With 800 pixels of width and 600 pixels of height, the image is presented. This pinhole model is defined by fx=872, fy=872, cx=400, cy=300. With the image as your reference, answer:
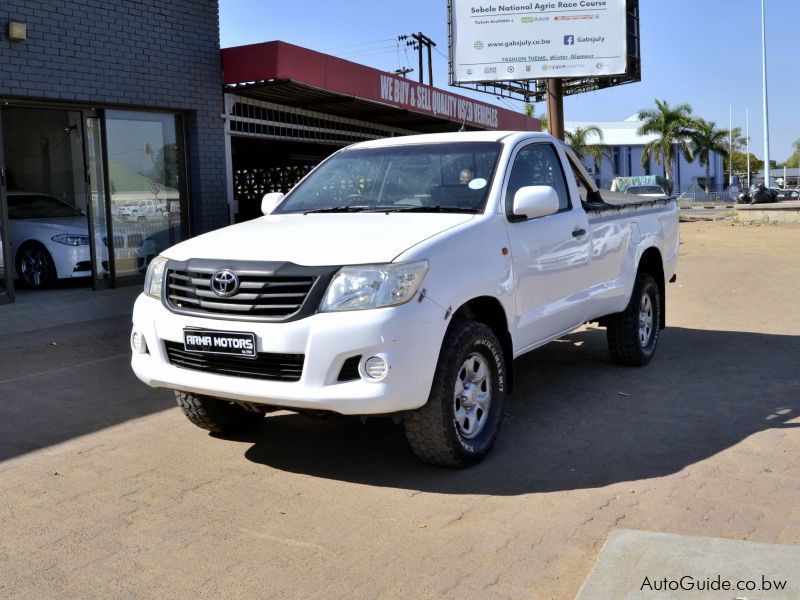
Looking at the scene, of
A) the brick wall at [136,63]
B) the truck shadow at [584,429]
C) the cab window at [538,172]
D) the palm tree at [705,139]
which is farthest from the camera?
the palm tree at [705,139]

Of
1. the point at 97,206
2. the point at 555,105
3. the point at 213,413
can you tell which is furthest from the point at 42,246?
the point at 555,105

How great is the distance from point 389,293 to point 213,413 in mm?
1674

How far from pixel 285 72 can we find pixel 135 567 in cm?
882

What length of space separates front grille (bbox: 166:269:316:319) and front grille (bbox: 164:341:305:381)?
0.71 feet

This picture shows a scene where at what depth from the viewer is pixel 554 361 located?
25.2ft

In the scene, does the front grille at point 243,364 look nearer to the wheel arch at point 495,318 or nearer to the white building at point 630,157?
the wheel arch at point 495,318

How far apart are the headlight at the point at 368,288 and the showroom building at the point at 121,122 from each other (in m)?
6.75

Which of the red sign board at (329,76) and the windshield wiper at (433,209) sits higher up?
the red sign board at (329,76)

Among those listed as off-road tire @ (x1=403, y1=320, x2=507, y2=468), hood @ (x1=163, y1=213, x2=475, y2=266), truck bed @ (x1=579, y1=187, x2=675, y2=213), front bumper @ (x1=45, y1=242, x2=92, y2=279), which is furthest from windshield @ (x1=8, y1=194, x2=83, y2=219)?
off-road tire @ (x1=403, y1=320, x2=507, y2=468)

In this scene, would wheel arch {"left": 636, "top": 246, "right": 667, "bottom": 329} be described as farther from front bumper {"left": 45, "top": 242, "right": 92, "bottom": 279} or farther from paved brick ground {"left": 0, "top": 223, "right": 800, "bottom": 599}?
front bumper {"left": 45, "top": 242, "right": 92, "bottom": 279}

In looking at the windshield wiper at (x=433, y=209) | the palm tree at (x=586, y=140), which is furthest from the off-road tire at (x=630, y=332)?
the palm tree at (x=586, y=140)

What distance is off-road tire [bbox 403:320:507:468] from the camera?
445 centimetres

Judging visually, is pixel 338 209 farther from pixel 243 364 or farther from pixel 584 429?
pixel 584 429

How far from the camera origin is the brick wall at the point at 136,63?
31.9 feet
